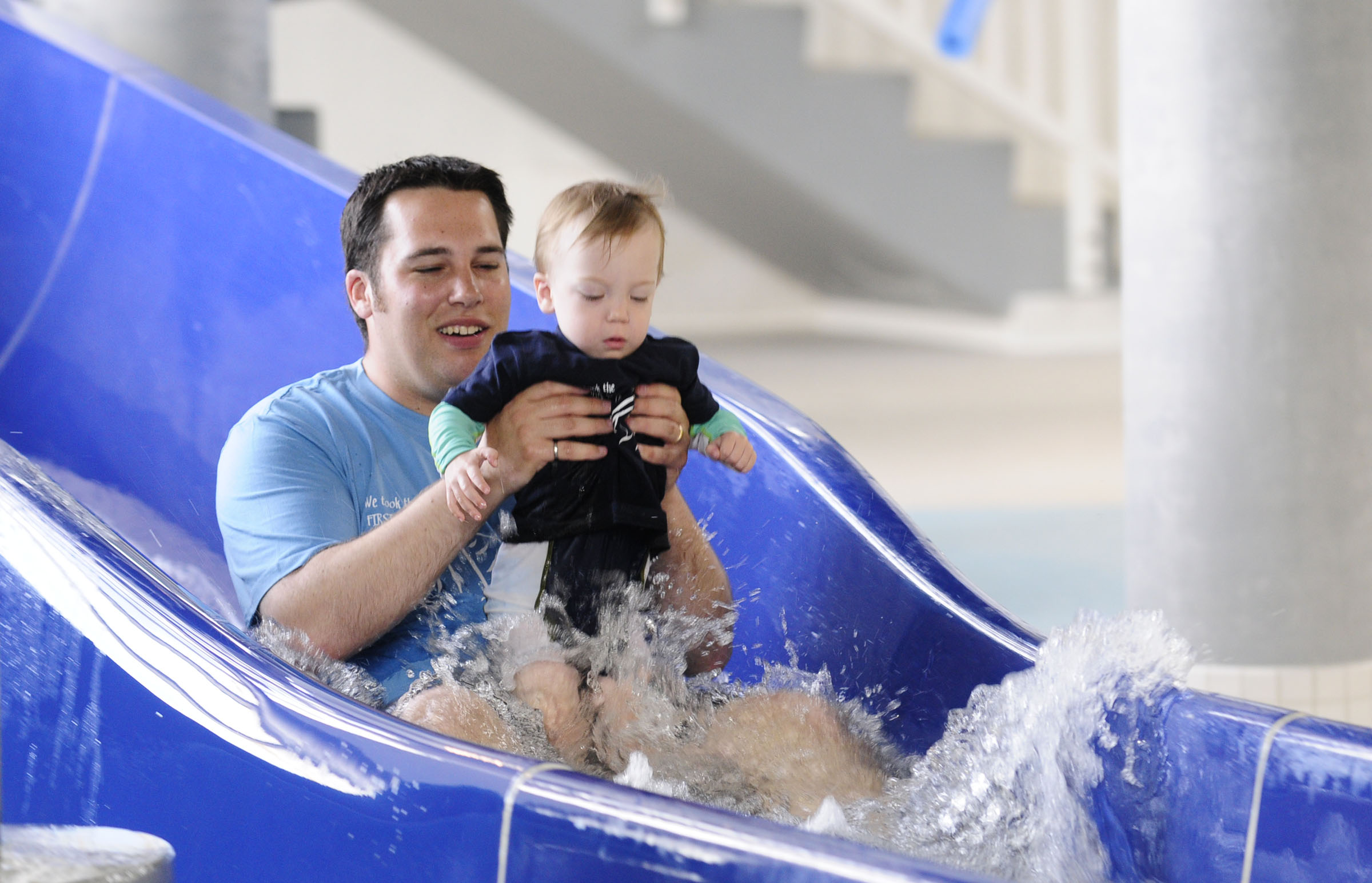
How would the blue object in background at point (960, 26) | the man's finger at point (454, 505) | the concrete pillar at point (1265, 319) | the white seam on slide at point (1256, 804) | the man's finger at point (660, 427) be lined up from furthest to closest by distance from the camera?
the blue object in background at point (960, 26)
the concrete pillar at point (1265, 319)
the man's finger at point (660, 427)
the man's finger at point (454, 505)
the white seam on slide at point (1256, 804)

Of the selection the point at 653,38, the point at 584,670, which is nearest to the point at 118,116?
the point at 584,670

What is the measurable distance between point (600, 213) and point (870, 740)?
562 mm

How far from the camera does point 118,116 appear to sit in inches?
85.2

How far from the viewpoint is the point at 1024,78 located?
586cm

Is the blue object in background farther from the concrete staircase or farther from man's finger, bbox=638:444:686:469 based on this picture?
man's finger, bbox=638:444:686:469

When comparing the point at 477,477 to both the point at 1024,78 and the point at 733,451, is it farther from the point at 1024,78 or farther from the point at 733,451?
the point at 1024,78

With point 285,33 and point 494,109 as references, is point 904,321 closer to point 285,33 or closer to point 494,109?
point 494,109

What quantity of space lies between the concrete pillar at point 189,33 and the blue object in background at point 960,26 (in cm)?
198

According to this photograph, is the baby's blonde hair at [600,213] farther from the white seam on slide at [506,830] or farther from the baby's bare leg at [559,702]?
the white seam on slide at [506,830]

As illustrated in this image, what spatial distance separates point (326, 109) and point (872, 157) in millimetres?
2272

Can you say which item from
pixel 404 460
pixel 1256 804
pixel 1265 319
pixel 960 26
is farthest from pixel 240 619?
pixel 960 26

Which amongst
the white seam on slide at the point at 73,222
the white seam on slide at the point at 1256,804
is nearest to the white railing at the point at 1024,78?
the white seam on slide at the point at 73,222

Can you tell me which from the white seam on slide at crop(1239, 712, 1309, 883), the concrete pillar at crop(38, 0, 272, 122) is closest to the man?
the white seam on slide at crop(1239, 712, 1309, 883)

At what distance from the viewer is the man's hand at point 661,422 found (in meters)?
1.33
